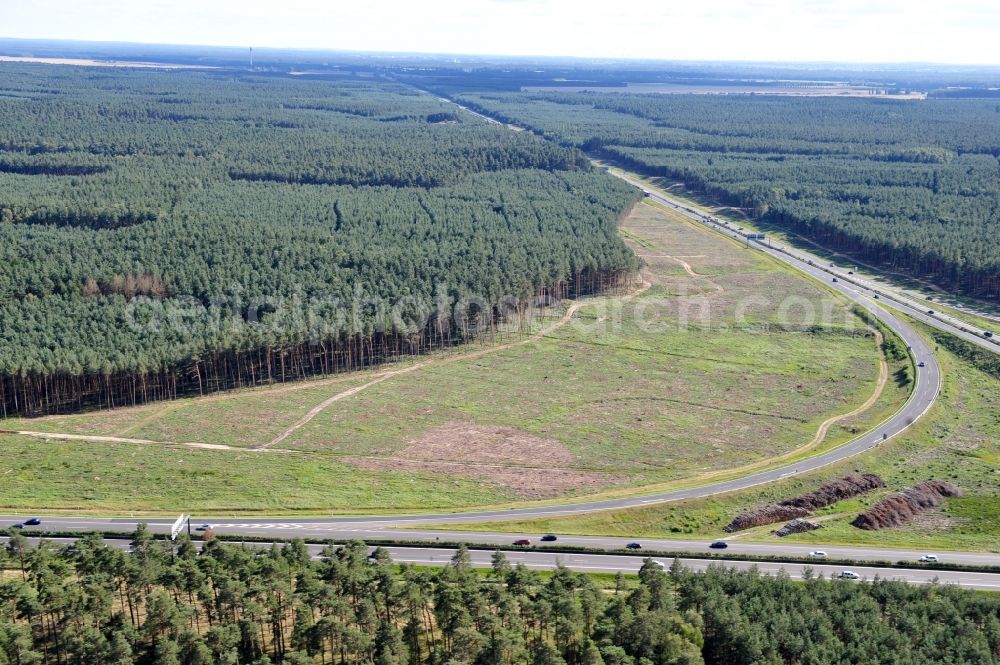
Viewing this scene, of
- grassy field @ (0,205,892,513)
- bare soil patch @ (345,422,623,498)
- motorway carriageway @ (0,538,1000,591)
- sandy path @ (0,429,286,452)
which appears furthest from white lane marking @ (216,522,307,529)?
sandy path @ (0,429,286,452)

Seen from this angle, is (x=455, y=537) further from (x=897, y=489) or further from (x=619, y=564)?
(x=897, y=489)

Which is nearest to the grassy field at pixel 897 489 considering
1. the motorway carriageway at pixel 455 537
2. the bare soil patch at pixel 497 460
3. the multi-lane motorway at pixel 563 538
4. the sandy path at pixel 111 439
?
the multi-lane motorway at pixel 563 538

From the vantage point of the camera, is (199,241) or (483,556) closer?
(483,556)

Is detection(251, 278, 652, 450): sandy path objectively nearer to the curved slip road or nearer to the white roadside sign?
the curved slip road

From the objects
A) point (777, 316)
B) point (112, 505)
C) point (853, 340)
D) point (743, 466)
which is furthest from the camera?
point (777, 316)

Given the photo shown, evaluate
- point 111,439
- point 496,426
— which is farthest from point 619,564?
point 111,439

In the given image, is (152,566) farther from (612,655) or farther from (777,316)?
(777,316)

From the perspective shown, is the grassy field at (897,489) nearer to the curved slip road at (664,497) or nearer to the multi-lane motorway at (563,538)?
the curved slip road at (664,497)

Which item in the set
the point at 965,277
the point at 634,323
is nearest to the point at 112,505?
the point at 634,323
